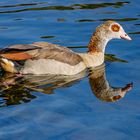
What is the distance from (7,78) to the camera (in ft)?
43.7

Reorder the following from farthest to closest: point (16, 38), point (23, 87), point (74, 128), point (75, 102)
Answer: point (16, 38)
point (23, 87)
point (75, 102)
point (74, 128)

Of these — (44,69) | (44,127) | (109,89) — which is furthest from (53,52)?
(44,127)

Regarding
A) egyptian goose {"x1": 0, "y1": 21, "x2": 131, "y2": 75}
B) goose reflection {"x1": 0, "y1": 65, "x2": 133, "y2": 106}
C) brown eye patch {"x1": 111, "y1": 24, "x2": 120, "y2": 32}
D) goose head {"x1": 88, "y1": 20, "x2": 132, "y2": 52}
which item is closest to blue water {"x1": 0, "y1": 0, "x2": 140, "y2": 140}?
goose reflection {"x1": 0, "y1": 65, "x2": 133, "y2": 106}

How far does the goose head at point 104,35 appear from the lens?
14461mm

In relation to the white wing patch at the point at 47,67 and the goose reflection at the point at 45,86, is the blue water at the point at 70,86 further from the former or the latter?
the white wing patch at the point at 47,67

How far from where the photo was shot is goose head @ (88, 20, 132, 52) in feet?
47.4

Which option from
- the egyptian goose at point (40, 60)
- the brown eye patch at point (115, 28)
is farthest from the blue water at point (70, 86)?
the brown eye patch at point (115, 28)

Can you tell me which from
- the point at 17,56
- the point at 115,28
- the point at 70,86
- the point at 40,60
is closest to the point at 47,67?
the point at 40,60

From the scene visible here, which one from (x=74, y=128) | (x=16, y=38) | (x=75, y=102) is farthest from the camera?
(x=16, y=38)

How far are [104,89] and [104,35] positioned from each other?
1952mm

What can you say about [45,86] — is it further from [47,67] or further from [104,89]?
[104,89]

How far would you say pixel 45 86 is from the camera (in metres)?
12.9

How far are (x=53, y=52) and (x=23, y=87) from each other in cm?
117

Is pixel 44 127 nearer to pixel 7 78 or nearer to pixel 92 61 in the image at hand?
pixel 7 78
